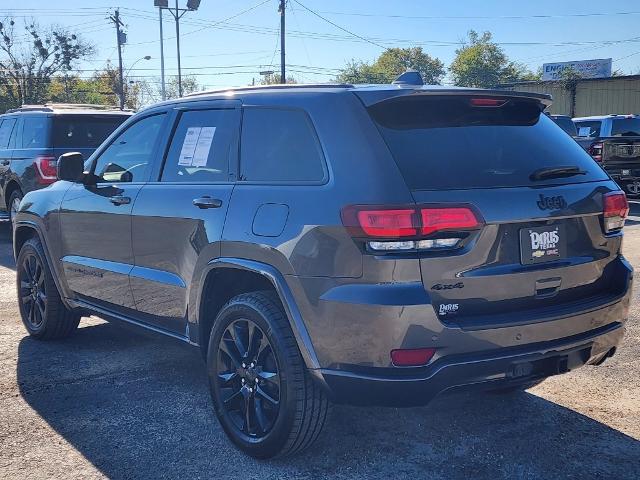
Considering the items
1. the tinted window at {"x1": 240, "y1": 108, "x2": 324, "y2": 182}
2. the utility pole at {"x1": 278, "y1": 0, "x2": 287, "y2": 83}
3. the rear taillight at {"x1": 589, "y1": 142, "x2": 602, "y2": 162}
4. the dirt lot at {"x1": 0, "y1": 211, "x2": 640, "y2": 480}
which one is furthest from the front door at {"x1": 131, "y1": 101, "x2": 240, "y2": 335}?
the utility pole at {"x1": 278, "y1": 0, "x2": 287, "y2": 83}

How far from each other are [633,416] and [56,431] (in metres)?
3.20

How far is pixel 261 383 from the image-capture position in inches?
138

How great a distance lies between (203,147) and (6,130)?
8405 millimetres

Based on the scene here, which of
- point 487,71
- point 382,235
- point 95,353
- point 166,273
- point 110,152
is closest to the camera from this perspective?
point 382,235

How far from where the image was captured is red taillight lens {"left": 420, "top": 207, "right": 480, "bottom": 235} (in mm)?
2928

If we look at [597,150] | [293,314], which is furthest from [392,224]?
[597,150]

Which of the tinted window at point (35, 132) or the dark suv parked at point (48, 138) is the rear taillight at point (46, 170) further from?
the tinted window at point (35, 132)

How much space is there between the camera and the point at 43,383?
464 centimetres

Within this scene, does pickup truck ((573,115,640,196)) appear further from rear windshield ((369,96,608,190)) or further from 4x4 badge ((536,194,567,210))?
4x4 badge ((536,194,567,210))

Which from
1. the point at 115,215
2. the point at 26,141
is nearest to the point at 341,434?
the point at 115,215

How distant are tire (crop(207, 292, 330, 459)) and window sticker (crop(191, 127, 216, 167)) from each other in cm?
88

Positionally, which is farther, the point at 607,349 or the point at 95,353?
the point at 95,353

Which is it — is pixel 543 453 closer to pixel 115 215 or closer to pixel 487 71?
pixel 115 215

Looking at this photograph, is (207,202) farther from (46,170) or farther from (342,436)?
(46,170)
